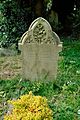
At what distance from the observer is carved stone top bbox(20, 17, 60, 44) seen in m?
7.76

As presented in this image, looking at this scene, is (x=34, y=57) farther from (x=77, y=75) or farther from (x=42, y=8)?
(x=42, y=8)

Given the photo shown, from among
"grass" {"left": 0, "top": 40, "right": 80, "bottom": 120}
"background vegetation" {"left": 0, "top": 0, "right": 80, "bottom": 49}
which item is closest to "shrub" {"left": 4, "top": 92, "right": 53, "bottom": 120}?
"grass" {"left": 0, "top": 40, "right": 80, "bottom": 120}

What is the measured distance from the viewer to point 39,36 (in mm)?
7805

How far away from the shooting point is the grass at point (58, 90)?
20.2 feet

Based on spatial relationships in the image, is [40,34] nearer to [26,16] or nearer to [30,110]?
[30,110]

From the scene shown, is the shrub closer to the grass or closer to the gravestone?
the grass

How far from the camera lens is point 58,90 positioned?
7469mm

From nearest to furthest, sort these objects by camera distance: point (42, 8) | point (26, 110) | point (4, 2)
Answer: point (26, 110)
point (4, 2)
point (42, 8)

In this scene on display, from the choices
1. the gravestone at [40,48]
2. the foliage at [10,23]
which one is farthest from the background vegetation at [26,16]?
the gravestone at [40,48]

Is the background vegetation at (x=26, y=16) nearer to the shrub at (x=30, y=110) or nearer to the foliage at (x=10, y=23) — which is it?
the foliage at (x=10, y=23)

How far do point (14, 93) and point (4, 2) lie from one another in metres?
5.65

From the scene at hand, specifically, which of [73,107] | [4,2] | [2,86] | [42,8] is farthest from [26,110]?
[42,8]

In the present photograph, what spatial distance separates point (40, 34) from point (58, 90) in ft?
3.96

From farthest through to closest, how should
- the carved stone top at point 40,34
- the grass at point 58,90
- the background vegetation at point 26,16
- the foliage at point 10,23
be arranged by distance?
the background vegetation at point 26,16
the foliage at point 10,23
the carved stone top at point 40,34
the grass at point 58,90
